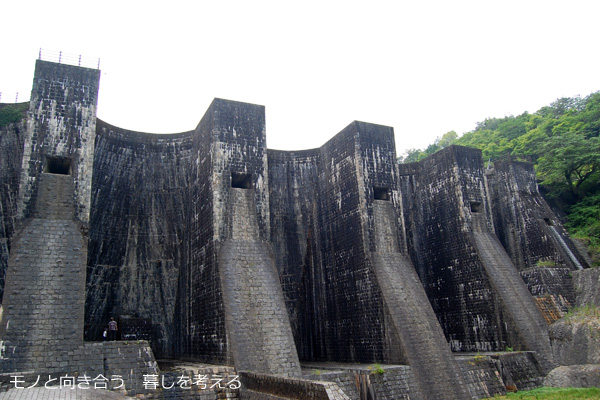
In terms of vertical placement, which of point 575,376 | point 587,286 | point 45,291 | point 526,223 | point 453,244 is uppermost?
point 526,223

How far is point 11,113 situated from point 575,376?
1701cm

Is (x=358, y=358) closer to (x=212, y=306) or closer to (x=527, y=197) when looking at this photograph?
(x=212, y=306)

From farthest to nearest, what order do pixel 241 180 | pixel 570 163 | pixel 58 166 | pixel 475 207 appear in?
pixel 570 163 < pixel 475 207 < pixel 241 180 < pixel 58 166

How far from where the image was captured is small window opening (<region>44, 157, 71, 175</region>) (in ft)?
39.3

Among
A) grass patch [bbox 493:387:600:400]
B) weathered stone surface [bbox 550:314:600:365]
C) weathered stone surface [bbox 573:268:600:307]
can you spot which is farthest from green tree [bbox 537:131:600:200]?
grass patch [bbox 493:387:600:400]

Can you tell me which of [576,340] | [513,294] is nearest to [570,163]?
[513,294]

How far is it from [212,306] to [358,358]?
470 cm

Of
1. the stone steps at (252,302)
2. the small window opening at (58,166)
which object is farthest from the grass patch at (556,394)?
the small window opening at (58,166)

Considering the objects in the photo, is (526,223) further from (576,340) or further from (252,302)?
(252,302)

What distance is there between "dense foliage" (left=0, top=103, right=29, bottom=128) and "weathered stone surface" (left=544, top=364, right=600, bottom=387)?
16.5 meters

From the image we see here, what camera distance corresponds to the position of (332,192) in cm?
1642

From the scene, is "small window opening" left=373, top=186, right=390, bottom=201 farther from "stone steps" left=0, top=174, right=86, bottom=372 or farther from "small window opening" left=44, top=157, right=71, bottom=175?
"small window opening" left=44, top=157, right=71, bottom=175

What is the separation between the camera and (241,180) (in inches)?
551

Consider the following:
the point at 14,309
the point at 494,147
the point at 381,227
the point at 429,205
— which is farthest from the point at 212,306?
the point at 494,147
